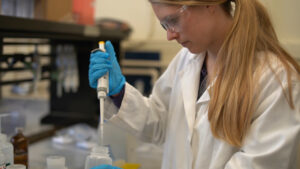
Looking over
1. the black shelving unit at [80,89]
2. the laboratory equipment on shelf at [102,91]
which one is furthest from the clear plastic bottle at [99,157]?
the black shelving unit at [80,89]

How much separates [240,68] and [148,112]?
17.0 inches

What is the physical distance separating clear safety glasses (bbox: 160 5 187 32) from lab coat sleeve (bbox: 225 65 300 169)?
347 mm

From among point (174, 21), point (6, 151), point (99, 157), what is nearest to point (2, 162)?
point (6, 151)

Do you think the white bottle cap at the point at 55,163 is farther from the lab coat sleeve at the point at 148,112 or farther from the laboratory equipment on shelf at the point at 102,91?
the lab coat sleeve at the point at 148,112

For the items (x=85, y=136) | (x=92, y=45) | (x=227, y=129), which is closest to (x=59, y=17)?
(x=92, y=45)

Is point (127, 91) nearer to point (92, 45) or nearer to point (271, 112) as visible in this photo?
point (271, 112)

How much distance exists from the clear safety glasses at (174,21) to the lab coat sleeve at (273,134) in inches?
13.7

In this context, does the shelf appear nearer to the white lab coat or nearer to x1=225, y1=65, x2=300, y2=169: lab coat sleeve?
the white lab coat

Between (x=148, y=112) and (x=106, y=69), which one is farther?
(x=148, y=112)

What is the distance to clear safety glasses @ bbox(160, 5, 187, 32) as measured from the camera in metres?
0.98

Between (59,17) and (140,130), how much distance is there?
762 millimetres

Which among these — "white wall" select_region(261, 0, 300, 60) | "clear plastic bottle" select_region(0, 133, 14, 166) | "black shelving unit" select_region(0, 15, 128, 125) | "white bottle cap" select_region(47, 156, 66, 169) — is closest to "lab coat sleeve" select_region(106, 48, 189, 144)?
"white bottle cap" select_region(47, 156, 66, 169)

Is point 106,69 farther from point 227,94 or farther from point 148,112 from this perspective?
point 227,94

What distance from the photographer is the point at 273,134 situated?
0.90 metres
